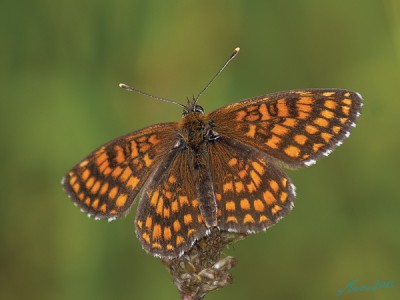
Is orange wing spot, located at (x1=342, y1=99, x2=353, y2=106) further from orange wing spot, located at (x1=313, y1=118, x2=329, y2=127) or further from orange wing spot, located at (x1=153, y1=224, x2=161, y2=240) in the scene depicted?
orange wing spot, located at (x1=153, y1=224, x2=161, y2=240)

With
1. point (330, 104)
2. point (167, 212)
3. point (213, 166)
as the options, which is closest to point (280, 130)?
point (330, 104)

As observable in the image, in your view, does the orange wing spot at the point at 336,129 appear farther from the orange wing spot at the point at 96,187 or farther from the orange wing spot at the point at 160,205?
the orange wing spot at the point at 96,187

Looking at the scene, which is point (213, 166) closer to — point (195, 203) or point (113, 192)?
point (195, 203)

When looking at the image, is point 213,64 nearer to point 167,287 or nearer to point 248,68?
point 248,68

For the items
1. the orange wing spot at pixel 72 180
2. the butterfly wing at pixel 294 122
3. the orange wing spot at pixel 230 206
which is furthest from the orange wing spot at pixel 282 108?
the orange wing spot at pixel 72 180

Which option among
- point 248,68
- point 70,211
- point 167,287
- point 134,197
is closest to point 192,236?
point 134,197

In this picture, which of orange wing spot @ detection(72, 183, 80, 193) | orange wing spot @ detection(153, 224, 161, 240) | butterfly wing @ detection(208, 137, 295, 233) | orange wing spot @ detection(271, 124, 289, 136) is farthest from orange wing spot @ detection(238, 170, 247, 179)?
orange wing spot @ detection(72, 183, 80, 193)

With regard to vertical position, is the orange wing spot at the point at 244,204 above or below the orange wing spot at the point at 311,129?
below
